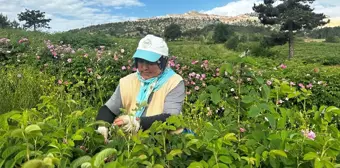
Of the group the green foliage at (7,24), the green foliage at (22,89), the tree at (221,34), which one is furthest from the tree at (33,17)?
the green foliage at (22,89)

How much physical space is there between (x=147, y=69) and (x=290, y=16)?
110 feet

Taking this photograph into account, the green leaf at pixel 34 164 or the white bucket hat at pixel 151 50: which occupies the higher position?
the white bucket hat at pixel 151 50

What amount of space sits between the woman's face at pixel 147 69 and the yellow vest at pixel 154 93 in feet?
0.21

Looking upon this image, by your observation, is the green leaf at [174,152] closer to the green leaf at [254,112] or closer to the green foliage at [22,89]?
the green leaf at [254,112]

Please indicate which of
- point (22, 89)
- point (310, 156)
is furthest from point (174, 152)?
point (22, 89)

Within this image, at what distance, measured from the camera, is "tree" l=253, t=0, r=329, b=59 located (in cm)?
3359

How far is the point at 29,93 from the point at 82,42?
26.7 feet

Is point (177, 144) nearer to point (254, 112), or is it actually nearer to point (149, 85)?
point (254, 112)

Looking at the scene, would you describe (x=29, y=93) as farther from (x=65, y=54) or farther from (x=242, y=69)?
(x=242, y=69)

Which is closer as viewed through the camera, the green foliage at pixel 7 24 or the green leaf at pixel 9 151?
the green leaf at pixel 9 151

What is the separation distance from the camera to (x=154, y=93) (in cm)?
209

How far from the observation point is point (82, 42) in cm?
1263

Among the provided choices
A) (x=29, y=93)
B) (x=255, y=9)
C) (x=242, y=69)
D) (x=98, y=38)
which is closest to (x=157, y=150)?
(x=242, y=69)

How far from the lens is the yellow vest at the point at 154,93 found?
2.07 meters
